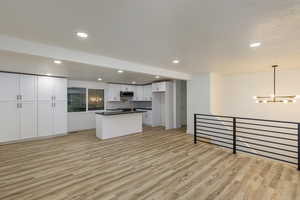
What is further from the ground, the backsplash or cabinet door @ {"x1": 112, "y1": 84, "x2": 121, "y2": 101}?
cabinet door @ {"x1": 112, "y1": 84, "x2": 121, "y2": 101}

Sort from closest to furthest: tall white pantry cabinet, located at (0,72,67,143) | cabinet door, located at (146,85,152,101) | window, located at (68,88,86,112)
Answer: tall white pantry cabinet, located at (0,72,67,143)
window, located at (68,88,86,112)
cabinet door, located at (146,85,152,101)

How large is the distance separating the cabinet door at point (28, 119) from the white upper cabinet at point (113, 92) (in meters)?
3.24

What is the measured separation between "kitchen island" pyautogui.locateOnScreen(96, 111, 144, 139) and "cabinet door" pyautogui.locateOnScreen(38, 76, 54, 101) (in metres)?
2.03

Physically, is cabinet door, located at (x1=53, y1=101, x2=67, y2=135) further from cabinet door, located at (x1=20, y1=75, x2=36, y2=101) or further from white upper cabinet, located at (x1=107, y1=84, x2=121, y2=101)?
white upper cabinet, located at (x1=107, y1=84, x2=121, y2=101)

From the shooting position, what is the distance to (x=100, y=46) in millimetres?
2736

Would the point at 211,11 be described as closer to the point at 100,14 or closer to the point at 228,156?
the point at 100,14

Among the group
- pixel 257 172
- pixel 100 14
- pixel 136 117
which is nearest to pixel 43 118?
pixel 136 117

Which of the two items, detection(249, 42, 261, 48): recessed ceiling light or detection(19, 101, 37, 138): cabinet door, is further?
detection(19, 101, 37, 138): cabinet door

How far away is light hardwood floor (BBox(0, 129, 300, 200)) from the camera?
2201 mm

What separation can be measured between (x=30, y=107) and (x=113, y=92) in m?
3.57

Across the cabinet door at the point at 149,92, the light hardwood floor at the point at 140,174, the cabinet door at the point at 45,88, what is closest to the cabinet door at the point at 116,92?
the cabinet door at the point at 149,92

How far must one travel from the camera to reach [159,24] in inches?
75.0

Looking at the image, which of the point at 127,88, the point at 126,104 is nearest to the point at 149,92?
the point at 127,88

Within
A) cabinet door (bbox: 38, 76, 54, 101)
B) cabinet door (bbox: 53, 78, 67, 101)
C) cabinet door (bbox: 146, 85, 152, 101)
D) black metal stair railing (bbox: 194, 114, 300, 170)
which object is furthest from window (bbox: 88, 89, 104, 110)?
black metal stair railing (bbox: 194, 114, 300, 170)
